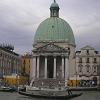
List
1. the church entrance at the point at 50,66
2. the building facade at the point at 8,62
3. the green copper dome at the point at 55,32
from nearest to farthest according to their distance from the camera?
the building facade at the point at 8,62 < the church entrance at the point at 50,66 < the green copper dome at the point at 55,32

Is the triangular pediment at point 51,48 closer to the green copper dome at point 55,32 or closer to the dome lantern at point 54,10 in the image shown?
the green copper dome at point 55,32

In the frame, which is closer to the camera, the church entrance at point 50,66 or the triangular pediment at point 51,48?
the triangular pediment at point 51,48


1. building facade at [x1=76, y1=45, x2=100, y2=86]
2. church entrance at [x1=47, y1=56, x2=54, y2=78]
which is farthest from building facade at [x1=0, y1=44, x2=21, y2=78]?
building facade at [x1=76, y1=45, x2=100, y2=86]

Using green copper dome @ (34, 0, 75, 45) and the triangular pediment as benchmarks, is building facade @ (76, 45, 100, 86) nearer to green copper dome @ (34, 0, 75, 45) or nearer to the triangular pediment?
green copper dome @ (34, 0, 75, 45)

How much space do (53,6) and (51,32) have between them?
9474 millimetres

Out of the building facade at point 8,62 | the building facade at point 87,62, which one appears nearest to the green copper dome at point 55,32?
the building facade at point 87,62

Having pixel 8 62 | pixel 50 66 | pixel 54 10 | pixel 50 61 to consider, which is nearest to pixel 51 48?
pixel 50 61

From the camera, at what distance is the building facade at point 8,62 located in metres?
91.3

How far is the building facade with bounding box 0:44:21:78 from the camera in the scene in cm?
9131

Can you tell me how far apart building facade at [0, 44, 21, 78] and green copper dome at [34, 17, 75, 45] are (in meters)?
8.73

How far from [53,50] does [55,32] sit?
7.94m

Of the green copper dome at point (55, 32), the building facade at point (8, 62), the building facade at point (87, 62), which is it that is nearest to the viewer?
the building facade at point (8, 62)

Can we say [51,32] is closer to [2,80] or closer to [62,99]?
[2,80]

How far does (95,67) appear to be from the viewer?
98688mm
